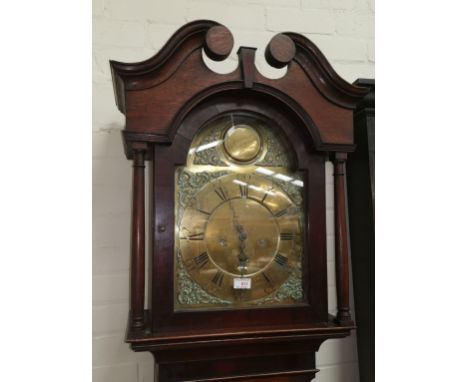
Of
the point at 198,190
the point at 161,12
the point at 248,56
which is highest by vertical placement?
the point at 161,12

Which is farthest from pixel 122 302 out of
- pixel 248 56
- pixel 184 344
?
pixel 248 56

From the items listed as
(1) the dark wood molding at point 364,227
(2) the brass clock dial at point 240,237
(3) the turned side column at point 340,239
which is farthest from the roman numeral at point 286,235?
(1) the dark wood molding at point 364,227

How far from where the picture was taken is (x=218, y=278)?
2.60 ft

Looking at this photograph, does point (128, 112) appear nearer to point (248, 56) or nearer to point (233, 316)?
point (248, 56)

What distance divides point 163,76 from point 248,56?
19 cm

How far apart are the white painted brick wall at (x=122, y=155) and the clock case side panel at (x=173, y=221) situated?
311mm

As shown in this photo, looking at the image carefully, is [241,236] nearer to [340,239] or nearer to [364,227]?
[340,239]

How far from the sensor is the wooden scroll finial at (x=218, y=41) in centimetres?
76

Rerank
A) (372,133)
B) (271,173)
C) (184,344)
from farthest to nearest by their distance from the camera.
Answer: (372,133), (271,173), (184,344)

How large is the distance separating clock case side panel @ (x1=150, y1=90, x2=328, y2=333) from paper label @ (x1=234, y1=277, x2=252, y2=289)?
0.05 meters

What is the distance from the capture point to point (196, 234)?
787 mm

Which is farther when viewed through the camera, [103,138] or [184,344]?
[103,138]

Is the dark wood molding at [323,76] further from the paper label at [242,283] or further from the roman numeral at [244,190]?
the paper label at [242,283]

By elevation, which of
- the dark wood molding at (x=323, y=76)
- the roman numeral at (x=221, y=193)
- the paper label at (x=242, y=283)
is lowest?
the paper label at (x=242, y=283)
